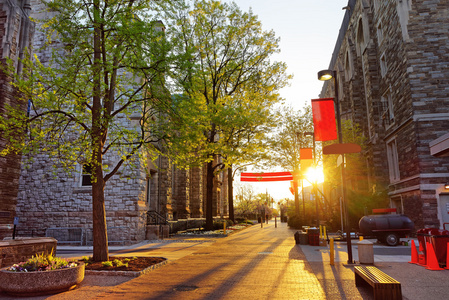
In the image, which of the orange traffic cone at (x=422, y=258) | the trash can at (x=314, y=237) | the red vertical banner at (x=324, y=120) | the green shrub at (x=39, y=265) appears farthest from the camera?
the trash can at (x=314, y=237)

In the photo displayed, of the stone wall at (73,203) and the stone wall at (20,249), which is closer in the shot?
the stone wall at (20,249)

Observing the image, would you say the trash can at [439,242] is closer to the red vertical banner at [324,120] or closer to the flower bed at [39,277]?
the red vertical banner at [324,120]

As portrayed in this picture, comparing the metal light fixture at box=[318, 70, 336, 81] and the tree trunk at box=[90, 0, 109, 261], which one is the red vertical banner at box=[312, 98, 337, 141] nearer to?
the metal light fixture at box=[318, 70, 336, 81]

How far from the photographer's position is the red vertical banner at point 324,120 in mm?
12352

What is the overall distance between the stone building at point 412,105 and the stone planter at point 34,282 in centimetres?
1836

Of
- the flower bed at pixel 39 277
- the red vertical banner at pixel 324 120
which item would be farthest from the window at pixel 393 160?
the flower bed at pixel 39 277

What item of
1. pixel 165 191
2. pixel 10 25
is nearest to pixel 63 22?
pixel 10 25

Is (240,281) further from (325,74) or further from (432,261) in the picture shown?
(325,74)

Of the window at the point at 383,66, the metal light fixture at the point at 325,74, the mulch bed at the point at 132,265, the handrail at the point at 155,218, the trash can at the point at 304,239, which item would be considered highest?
the window at the point at 383,66

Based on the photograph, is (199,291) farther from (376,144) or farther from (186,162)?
(376,144)

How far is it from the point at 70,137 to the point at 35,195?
3970 mm

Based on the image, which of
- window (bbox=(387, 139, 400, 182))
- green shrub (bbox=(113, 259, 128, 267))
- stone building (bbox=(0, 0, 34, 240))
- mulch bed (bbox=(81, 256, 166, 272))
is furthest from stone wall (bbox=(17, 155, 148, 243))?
window (bbox=(387, 139, 400, 182))

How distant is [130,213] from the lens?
62.1ft

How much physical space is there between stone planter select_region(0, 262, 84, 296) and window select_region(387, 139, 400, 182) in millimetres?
22781
